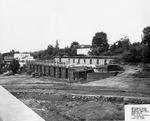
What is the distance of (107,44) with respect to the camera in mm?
79188

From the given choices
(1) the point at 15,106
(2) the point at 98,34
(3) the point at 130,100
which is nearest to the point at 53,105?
(3) the point at 130,100

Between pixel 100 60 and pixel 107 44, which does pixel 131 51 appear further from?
pixel 107 44

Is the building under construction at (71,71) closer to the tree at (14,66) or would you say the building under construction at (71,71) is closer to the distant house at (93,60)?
the distant house at (93,60)

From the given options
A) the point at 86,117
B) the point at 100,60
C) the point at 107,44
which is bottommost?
the point at 86,117

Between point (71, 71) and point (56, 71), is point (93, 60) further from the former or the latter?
point (71, 71)

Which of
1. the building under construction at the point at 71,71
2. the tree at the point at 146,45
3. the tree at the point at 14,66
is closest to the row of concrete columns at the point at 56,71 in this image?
the building under construction at the point at 71,71

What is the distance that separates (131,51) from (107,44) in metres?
33.8

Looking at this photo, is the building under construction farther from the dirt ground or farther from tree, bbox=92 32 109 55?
tree, bbox=92 32 109 55

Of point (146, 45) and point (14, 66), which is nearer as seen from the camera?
point (146, 45)

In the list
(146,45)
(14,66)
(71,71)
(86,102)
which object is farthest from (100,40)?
(86,102)

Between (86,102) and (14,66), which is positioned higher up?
(14,66)

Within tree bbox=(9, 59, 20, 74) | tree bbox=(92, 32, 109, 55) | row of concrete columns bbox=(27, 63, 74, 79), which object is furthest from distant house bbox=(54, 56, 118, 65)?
tree bbox=(92, 32, 109, 55)

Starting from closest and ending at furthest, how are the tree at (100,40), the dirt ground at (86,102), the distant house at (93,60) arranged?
1. the dirt ground at (86,102)
2. the distant house at (93,60)
3. the tree at (100,40)

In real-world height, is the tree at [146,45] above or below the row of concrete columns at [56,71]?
above
